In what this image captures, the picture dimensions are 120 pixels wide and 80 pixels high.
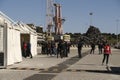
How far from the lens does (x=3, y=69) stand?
24.7 meters

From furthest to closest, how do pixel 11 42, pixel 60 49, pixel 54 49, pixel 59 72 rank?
pixel 54 49
pixel 60 49
pixel 11 42
pixel 59 72

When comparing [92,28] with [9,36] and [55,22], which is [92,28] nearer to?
[55,22]

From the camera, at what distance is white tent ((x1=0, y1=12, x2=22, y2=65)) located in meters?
26.4

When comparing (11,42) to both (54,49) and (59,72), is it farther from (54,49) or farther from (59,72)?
(54,49)

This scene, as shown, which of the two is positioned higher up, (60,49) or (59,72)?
(60,49)

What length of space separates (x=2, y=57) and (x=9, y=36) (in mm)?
2134

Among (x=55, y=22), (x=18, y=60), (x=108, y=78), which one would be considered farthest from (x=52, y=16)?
(x=108, y=78)

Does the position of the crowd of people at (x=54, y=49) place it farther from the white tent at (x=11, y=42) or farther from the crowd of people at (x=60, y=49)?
the white tent at (x=11, y=42)

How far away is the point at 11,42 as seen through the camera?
92.1ft

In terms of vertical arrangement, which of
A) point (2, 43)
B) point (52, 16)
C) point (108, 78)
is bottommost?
point (108, 78)

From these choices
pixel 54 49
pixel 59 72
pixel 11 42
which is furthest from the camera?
pixel 54 49

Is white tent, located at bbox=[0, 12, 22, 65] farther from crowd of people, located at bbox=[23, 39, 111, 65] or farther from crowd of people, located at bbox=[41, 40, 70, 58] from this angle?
crowd of people, located at bbox=[41, 40, 70, 58]

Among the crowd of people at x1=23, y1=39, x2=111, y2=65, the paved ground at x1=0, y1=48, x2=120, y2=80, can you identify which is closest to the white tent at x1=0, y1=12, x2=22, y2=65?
the paved ground at x1=0, y1=48, x2=120, y2=80

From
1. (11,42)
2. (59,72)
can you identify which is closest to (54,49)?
(11,42)
